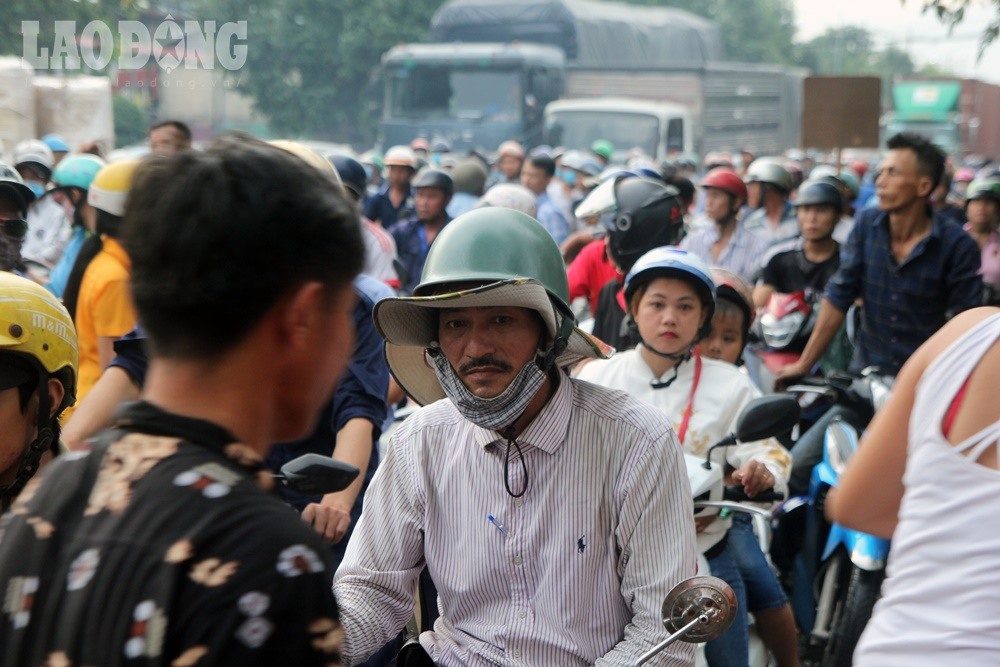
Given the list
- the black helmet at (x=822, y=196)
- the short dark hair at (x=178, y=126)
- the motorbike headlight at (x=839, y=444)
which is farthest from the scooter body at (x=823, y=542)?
the short dark hair at (x=178, y=126)

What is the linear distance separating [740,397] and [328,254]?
3.12 m

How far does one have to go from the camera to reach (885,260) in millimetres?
6910

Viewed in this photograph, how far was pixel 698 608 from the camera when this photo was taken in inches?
113

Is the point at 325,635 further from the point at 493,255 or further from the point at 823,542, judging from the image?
the point at 823,542

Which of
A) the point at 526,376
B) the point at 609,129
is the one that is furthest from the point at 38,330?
the point at 609,129

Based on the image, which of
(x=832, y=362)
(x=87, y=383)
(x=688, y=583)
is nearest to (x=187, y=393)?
(x=688, y=583)

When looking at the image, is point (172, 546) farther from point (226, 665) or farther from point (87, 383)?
point (87, 383)

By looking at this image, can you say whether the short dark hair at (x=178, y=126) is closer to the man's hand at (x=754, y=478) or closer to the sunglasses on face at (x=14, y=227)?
the sunglasses on face at (x=14, y=227)

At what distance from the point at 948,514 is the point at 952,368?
0.24 meters

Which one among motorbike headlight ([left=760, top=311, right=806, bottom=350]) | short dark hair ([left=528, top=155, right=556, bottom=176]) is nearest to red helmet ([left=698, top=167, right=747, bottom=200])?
motorbike headlight ([left=760, top=311, right=806, bottom=350])

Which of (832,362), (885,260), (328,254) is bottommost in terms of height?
(832,362)

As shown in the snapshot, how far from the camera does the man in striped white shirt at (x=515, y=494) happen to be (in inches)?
120

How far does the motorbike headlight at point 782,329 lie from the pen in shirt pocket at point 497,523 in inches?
198

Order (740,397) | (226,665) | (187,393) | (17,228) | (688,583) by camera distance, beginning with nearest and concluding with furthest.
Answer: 1. (226,665)
2. (187,393)
3. (688,583)
4. (740,397)
5. (17,228)
